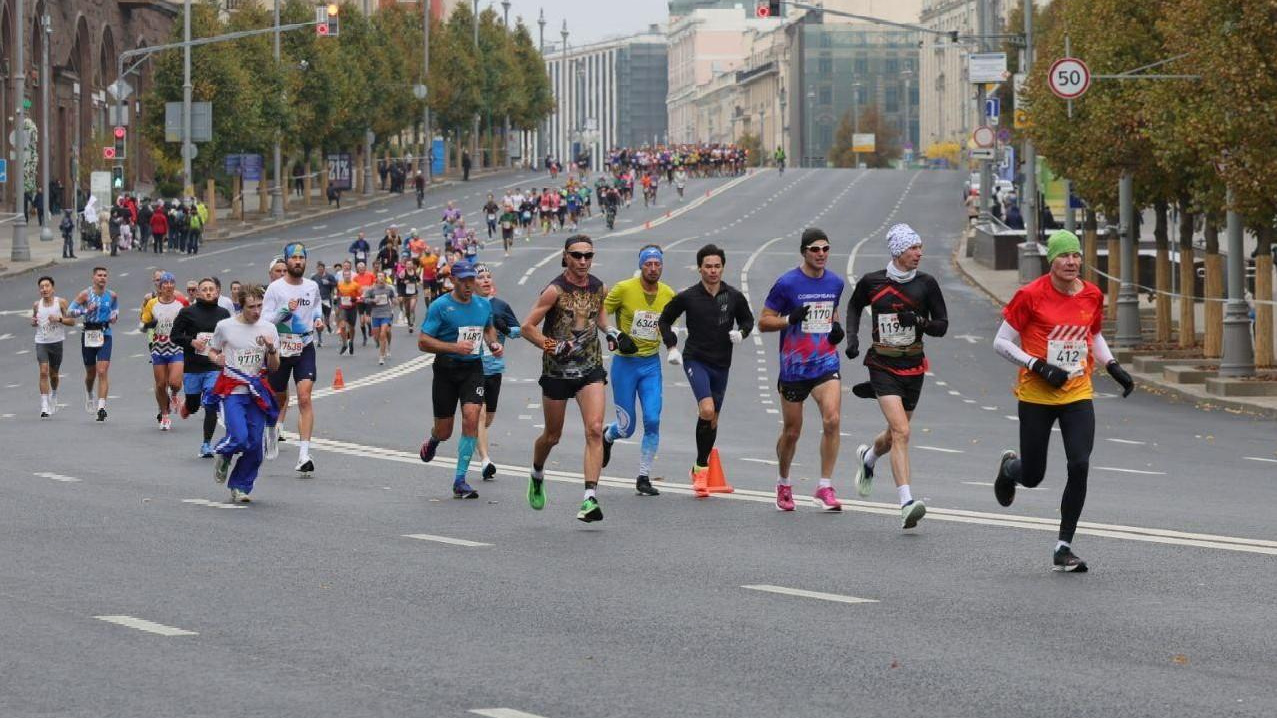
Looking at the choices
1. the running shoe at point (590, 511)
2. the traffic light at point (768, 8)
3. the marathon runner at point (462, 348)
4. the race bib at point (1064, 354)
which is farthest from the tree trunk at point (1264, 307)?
the race bib at point (1064, 354)

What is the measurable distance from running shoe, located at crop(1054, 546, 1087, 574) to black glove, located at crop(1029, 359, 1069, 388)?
864 millimetres

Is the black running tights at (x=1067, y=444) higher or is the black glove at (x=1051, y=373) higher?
the black glove at (x=1051, y=373)

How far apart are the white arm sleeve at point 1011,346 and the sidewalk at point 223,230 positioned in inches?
1910

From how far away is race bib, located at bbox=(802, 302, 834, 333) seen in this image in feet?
48.3

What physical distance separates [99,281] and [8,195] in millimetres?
59993

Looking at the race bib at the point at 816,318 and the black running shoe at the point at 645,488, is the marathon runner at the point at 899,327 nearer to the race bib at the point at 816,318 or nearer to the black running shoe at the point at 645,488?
the race bib at the point at 816,318

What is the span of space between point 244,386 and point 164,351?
A: 8.18 meters

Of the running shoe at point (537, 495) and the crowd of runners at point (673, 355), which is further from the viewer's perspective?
the running shoe at point (537, 495)

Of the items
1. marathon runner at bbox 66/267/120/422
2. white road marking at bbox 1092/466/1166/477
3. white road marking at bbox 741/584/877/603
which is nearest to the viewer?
white road marking at bbox 741/584/877/603

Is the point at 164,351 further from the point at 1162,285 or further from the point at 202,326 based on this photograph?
the point at 1162,285

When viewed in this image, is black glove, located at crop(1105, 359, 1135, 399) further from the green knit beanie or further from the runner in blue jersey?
the runner in blue jersey

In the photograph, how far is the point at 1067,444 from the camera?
473 inches

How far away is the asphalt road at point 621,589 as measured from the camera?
843cm

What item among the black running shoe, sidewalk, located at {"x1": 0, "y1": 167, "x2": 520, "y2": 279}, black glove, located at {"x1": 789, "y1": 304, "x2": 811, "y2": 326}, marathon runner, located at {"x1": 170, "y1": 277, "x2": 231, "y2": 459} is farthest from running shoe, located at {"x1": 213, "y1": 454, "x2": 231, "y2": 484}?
sidewalk, located at {"x1": 0, "y1": 167, "x2": 520, "y2": 279}
